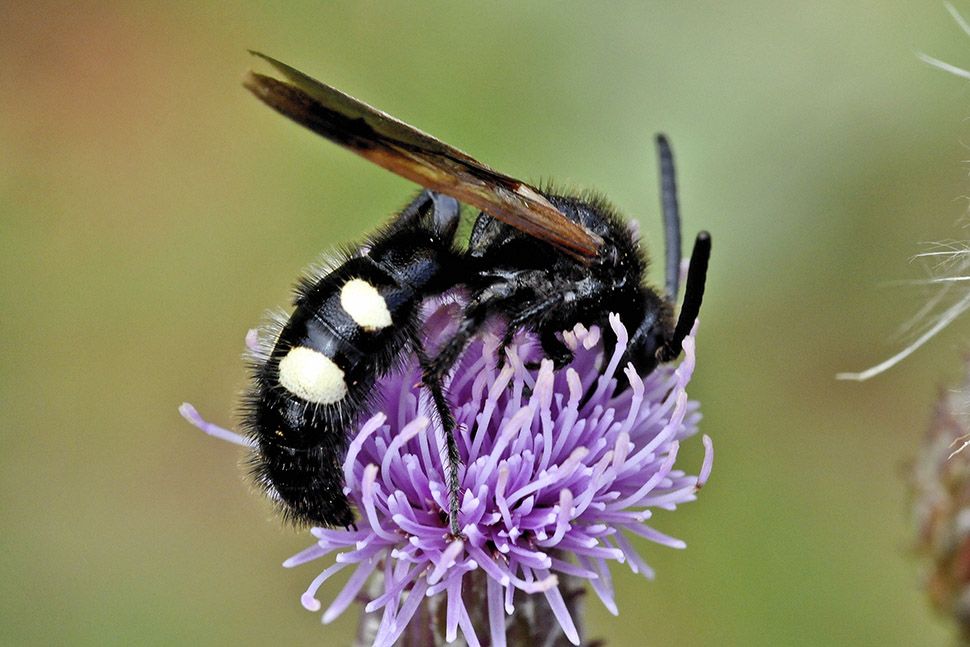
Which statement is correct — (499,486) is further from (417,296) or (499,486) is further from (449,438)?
(417,296)

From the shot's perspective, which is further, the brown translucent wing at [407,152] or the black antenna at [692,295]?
the black antenna at [692,295]

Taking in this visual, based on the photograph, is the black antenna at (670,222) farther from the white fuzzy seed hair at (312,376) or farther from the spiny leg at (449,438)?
the white fuzzy seed hair at (312,376)

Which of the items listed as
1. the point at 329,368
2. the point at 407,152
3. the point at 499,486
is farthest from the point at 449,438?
the point at 407,152

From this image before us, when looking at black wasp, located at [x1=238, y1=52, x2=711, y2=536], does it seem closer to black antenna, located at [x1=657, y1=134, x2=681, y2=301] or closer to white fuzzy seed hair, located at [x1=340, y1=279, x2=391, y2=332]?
white fuzzy seed hair, located at [x1=340, y1=279, x2=391, y2=332]

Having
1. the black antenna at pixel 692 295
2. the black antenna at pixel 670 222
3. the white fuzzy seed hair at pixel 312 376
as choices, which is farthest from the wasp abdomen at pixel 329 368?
the black antenna at pixel 670 222

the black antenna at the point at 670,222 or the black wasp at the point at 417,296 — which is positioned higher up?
the black antenna at the point at 670,222

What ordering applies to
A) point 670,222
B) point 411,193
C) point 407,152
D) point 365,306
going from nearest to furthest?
point 407,152 → point 365,306 → point 670,222 → point 411,193
